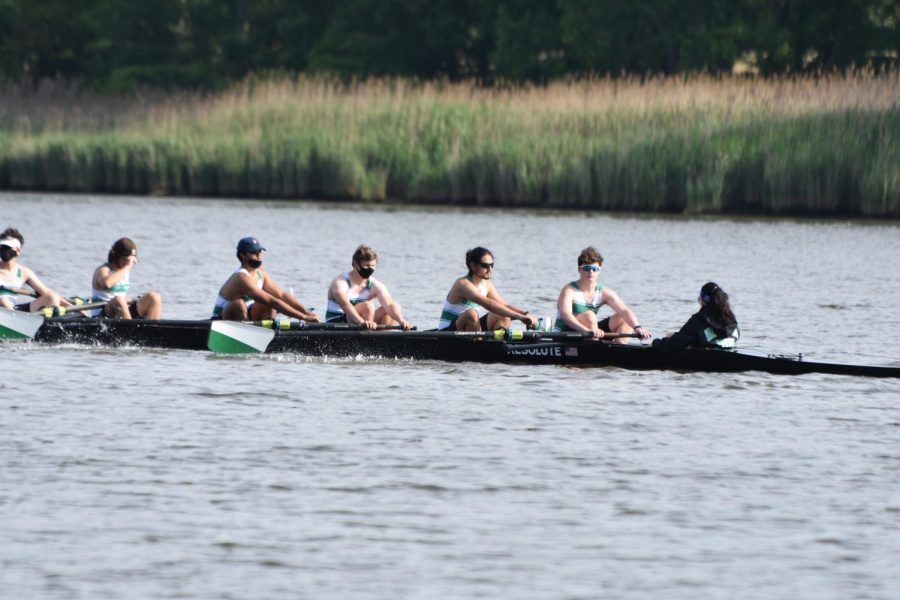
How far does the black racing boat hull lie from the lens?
15117 millimetres

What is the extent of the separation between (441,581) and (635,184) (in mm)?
24464

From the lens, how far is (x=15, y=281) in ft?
58.0

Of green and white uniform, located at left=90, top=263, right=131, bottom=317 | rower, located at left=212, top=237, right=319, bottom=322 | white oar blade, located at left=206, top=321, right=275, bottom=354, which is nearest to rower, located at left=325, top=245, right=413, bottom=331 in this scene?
rower, located at left=212, top=237, right=319, bottom=322

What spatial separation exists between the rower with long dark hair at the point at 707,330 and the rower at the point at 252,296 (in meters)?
3.64

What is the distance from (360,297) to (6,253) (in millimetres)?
3714

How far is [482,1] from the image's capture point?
5391cm

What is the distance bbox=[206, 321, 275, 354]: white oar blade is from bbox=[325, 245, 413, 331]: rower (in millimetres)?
711

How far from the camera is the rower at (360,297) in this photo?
16.3 m

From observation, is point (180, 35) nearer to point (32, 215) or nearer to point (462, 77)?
point (462, 77)

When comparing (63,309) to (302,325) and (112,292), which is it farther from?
(302,325)

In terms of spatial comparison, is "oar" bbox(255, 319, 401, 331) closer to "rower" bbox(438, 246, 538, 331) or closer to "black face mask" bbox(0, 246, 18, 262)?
"rower" bbox(438, 246, 538, 331)

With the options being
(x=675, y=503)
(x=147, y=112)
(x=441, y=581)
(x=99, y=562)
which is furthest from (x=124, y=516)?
(x=147, y=112)

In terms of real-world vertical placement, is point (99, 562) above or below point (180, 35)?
below

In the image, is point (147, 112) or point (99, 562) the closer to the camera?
point (99, 562)
